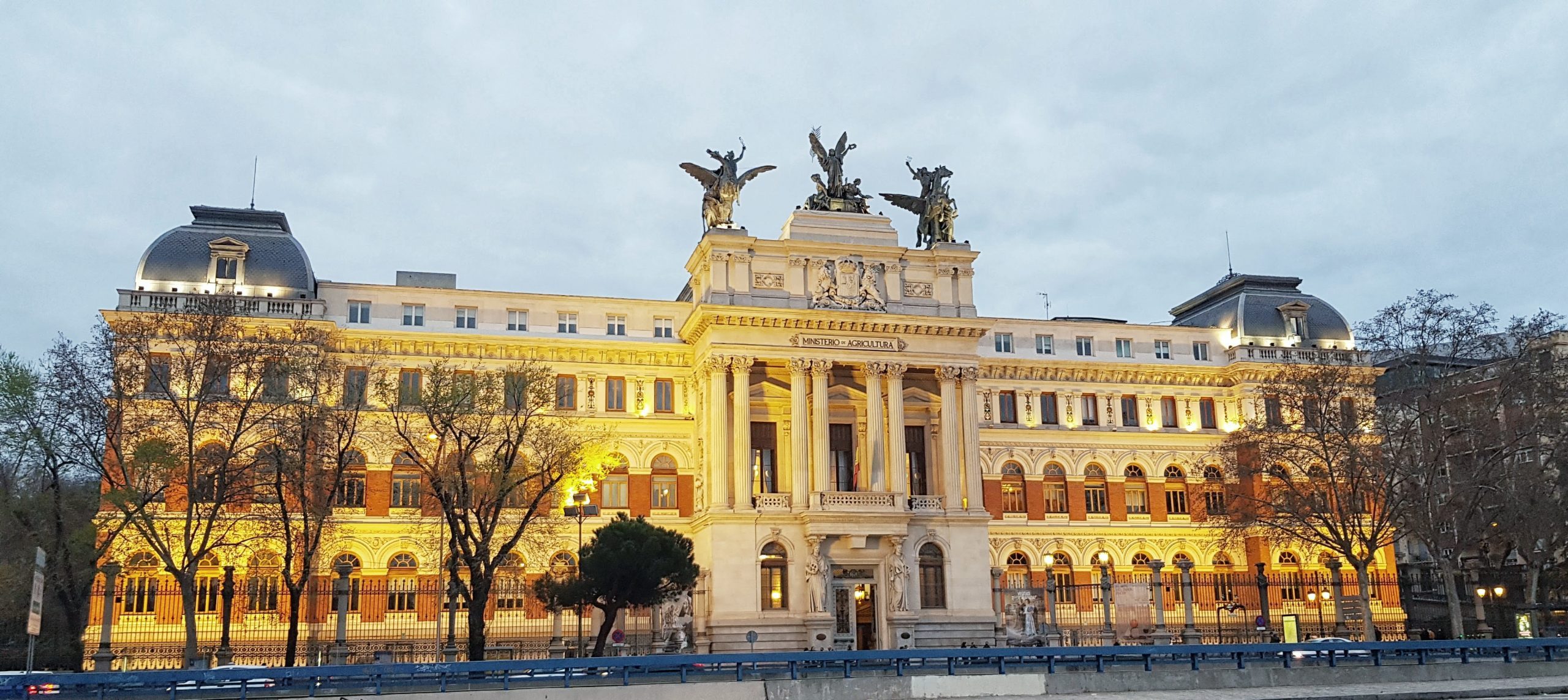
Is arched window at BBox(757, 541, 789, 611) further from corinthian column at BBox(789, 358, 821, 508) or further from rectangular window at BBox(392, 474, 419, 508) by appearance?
rectangular window at BBox(392, 474, 419, 508)

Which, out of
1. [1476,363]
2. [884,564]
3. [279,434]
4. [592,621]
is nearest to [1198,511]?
[1476,363]

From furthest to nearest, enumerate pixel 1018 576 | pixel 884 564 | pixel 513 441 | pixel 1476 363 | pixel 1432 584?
pixel 1432 584 → pixel 1018 576 → pixel 1476 363 → pixel 884 564 → pixel 513 441

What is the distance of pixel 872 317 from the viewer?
58.5 metres

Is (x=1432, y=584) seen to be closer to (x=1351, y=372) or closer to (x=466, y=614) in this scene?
(x=1351, y=372)

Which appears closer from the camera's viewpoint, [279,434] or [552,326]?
[279,434]

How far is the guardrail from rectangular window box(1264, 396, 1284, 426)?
19.9 meters

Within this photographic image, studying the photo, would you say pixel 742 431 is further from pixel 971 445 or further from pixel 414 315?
pixel 414 315

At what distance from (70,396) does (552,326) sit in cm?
2288

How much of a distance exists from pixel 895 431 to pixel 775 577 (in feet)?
28.8

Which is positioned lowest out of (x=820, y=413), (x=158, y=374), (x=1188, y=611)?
(x=1188, y=611)

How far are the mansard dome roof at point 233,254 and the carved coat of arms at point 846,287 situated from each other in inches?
929

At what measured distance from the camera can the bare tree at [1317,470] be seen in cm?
5459

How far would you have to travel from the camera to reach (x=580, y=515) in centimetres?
4922

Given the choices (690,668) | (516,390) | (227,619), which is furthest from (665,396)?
(690,668)
